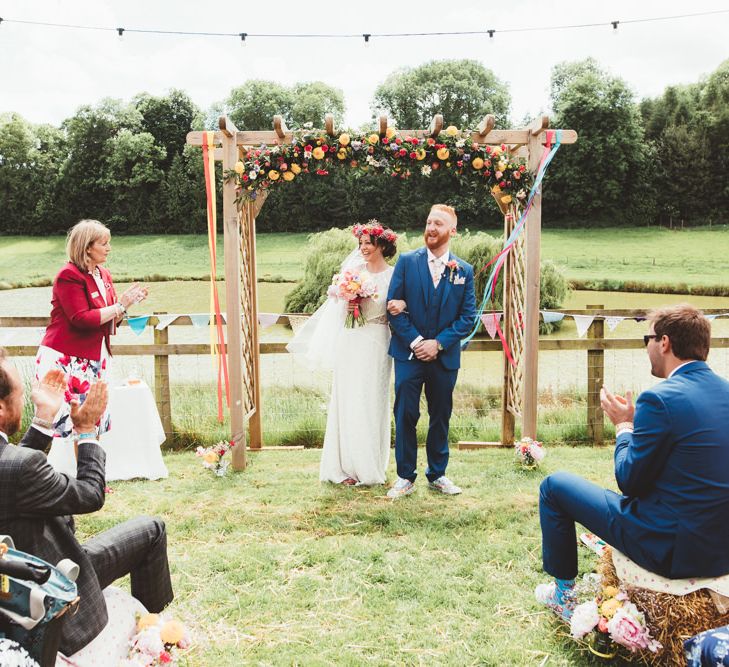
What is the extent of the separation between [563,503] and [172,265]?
729 inches

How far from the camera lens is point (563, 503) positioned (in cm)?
283

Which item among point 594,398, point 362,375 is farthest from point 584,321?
point 362,375

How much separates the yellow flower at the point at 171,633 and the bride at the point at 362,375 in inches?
103

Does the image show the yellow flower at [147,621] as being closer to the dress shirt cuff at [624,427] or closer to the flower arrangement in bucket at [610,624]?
the flower arrangement in bucket at [610,624]

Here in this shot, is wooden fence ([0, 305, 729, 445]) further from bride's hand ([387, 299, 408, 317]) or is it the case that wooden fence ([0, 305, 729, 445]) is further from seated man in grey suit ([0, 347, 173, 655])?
seated man in grey suit ([0, 347, 173, 655])

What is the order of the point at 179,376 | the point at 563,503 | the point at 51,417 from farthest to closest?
the point at 179,376
the point at 563,503
the point at 51,417

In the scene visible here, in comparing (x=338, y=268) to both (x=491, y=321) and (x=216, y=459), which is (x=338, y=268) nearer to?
(x=491, y=321)

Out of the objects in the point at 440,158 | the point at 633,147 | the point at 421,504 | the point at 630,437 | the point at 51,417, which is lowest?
the point at 421,504

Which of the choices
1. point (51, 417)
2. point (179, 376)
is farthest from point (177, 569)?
point (179, 376)

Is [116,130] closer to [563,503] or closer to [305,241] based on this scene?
[305,241]

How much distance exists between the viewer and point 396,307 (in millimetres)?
4734

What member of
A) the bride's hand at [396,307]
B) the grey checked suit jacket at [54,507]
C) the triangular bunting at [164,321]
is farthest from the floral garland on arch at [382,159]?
the grey checked suit jacket at [54,507]

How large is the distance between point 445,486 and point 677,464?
8.81 ft

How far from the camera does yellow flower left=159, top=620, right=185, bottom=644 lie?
252cm
